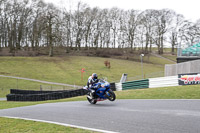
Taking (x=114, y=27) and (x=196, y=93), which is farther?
(x=114, y=27)

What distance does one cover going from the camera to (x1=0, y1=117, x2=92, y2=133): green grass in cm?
687

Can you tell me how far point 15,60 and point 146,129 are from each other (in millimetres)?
55162

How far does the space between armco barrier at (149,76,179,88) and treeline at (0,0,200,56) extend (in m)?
39.2

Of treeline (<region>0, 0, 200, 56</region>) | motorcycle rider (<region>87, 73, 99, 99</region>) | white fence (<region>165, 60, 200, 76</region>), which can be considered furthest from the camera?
treeline (<region>0, 0, 200, 56</region>)

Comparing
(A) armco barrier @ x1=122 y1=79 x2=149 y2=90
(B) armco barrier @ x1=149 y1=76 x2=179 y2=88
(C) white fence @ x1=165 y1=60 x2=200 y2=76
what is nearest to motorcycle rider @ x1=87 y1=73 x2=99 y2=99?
(B) armco barrier @ x1=149 y1=76 x2=179 y2=88

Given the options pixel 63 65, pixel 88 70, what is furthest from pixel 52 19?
pixel 88 70

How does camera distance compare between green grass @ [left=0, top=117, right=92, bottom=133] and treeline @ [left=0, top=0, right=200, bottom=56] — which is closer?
green grass @ [left=0, top=117, right=92, bottom=133]

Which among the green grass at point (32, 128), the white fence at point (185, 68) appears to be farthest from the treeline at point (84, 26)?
the green grass at point (32, 128)

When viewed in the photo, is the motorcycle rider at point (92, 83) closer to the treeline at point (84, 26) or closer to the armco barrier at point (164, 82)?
the armco barrier at point (164, 82)

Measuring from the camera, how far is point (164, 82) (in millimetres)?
18891

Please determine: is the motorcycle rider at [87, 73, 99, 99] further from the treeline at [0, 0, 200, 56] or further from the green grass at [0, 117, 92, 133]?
the treeline at [0, 0, 200, 56]

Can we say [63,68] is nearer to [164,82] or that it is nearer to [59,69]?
[59,69]

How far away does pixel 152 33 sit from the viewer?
7094 cm

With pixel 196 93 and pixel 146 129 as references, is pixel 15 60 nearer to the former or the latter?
pixel 196 93
